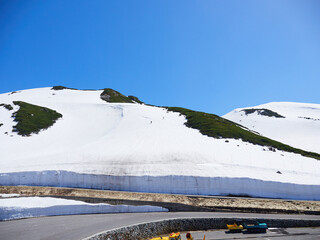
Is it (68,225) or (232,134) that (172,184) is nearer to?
(68,225)

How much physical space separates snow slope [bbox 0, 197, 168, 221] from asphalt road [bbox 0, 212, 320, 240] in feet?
2.92

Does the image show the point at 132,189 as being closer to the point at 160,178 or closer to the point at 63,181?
the point at 160,178

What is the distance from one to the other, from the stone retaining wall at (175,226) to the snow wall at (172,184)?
671 cm

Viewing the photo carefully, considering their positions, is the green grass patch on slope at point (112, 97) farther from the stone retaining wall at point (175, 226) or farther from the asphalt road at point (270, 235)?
the asphalt road at point (270, 235)

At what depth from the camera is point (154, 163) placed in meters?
34.2

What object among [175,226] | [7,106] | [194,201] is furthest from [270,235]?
[7,106]

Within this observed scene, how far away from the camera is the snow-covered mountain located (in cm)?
2911

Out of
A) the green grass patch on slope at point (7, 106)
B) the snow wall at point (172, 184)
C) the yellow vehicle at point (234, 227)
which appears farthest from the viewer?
the green grass patch on slope at point (7, 106)

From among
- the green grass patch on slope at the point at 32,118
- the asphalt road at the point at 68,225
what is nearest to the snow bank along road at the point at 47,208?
the asphalt road at the point at 68,225

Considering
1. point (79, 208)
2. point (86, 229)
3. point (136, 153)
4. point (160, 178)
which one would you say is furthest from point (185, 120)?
point (86, 229)

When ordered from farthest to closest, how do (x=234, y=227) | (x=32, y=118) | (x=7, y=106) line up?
(x=7, y=106) < (x=32, y=118) < (x=234, y=227)

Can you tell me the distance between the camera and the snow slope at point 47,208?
1986 centimetres

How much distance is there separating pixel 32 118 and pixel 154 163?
1713 inches

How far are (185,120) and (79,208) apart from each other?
1760 inches
